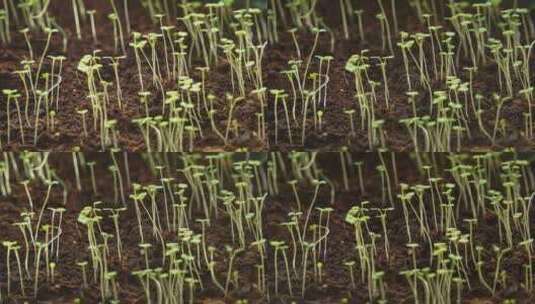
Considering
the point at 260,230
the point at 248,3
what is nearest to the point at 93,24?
the point at 248,3

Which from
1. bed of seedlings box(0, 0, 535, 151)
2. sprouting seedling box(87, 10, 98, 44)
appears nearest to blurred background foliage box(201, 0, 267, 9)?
bed of seedlings box(0, 0, 535, 151)

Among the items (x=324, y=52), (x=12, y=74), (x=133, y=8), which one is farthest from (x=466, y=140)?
(x=12, y=74)

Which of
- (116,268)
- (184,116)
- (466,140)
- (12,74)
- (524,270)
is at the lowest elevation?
(524,270)

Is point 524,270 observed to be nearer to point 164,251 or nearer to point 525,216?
point 525,216

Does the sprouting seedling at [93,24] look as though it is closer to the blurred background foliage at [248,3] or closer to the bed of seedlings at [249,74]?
the bed of seedlings at [249,74]

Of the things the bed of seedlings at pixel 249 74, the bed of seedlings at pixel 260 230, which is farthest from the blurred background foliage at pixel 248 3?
the bed of seedlings at pixel 260 230

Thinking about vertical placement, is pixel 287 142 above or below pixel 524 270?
above
